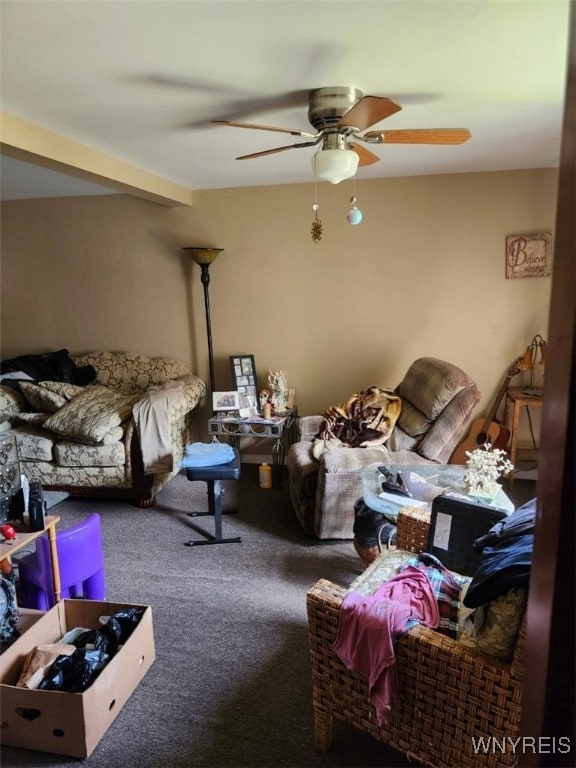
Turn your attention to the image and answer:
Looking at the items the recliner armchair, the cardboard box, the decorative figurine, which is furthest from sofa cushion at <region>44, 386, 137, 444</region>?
the cardboard box

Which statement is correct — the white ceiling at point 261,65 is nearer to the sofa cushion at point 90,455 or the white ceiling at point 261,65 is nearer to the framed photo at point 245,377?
the framed photo at point 245,377

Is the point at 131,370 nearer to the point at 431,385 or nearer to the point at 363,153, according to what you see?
the point at 431,385

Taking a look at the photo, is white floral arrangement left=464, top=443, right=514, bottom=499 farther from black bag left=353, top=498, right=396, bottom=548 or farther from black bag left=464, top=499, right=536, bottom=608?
black bag left=464, top=499, right=536, bottom=608

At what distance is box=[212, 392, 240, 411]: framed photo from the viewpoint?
3.87m

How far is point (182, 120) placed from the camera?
89.4 inches

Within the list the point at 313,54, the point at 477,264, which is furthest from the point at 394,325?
the point at 313,54

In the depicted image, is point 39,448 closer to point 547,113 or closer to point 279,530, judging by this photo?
point 279,530

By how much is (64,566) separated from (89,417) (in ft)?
4.69

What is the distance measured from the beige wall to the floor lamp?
12 cm

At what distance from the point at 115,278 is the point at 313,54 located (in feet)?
10.4

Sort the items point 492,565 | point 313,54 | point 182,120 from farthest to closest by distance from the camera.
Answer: point 182,120 → point 313,54 → point 492,565

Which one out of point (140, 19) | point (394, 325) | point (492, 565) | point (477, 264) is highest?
point (140, 19)

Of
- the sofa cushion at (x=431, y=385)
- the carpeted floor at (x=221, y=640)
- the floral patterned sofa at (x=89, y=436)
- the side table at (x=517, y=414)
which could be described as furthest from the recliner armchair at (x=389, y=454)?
the floral patterned sofa at (x=89, y=436)

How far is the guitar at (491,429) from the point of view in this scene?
360 cm
